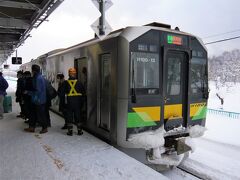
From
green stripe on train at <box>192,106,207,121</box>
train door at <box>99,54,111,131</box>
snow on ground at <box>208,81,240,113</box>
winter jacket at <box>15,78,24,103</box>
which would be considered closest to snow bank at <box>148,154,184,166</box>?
green stripe on train at <box>192,106,207,121</box>

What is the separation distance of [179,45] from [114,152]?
101 inches

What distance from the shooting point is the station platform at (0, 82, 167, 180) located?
12.3 ft

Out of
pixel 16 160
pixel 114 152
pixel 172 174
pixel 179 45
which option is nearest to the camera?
pixel 16 160

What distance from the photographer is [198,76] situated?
5.81 metres

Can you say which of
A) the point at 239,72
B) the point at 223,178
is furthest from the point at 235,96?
the point at 223,178

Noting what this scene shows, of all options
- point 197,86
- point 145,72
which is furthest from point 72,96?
point 197,86

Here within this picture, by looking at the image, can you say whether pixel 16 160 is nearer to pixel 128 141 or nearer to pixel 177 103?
pixel 128 141

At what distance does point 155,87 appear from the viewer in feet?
16.6

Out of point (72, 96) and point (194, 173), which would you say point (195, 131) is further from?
point (72, 96)

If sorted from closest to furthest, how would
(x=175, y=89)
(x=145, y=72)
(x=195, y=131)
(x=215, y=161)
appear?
(x=145, y=72) < (x=175, y=89) < (x=195, y=131) < (x=215, y=161)

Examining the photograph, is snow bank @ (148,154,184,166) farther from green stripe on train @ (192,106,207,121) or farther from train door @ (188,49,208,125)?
green stripe on train @ (192,106,207,121)

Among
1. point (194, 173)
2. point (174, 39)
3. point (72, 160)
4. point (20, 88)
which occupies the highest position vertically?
point (174, 39)

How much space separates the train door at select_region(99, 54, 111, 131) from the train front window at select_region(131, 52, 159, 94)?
654 mm

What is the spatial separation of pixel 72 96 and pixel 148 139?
1.96 m
